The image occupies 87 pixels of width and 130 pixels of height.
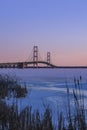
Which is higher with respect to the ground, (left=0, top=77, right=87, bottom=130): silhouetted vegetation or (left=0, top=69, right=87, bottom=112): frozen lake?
(left=0, top=77, right=87, bottom=130): silhouetted vegetation

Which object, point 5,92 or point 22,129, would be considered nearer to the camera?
point 22,129

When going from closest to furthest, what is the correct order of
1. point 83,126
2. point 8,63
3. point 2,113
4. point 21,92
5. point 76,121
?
point 83,126 → point 76,121 → point 2,113 → point 21,92 → point 8,63

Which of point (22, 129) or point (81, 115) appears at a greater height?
point (81, 115)

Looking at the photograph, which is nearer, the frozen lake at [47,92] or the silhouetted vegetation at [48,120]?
the silhouetted vegetation at [48,120]

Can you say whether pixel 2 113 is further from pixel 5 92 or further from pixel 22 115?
pixel 5 92

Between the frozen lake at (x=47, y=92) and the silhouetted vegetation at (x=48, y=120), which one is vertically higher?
the silhouetted vegetation at (x=48, y=120)

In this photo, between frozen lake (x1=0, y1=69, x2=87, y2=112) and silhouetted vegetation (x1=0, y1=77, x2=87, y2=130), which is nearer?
silhouetted vegetation (x1=0, y1=77, x2=87, y2=130)

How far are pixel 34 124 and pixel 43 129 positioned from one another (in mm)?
271

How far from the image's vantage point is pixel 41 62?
2335 inches

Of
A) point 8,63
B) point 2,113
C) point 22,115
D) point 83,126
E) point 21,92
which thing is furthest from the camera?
point 8,63

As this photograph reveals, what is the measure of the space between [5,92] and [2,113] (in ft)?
18.6

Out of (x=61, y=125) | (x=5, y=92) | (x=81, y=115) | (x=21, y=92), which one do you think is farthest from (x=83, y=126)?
(x=21, y=92)

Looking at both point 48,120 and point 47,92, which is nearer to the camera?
point 48,120

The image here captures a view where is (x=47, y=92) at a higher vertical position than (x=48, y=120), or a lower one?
lower
